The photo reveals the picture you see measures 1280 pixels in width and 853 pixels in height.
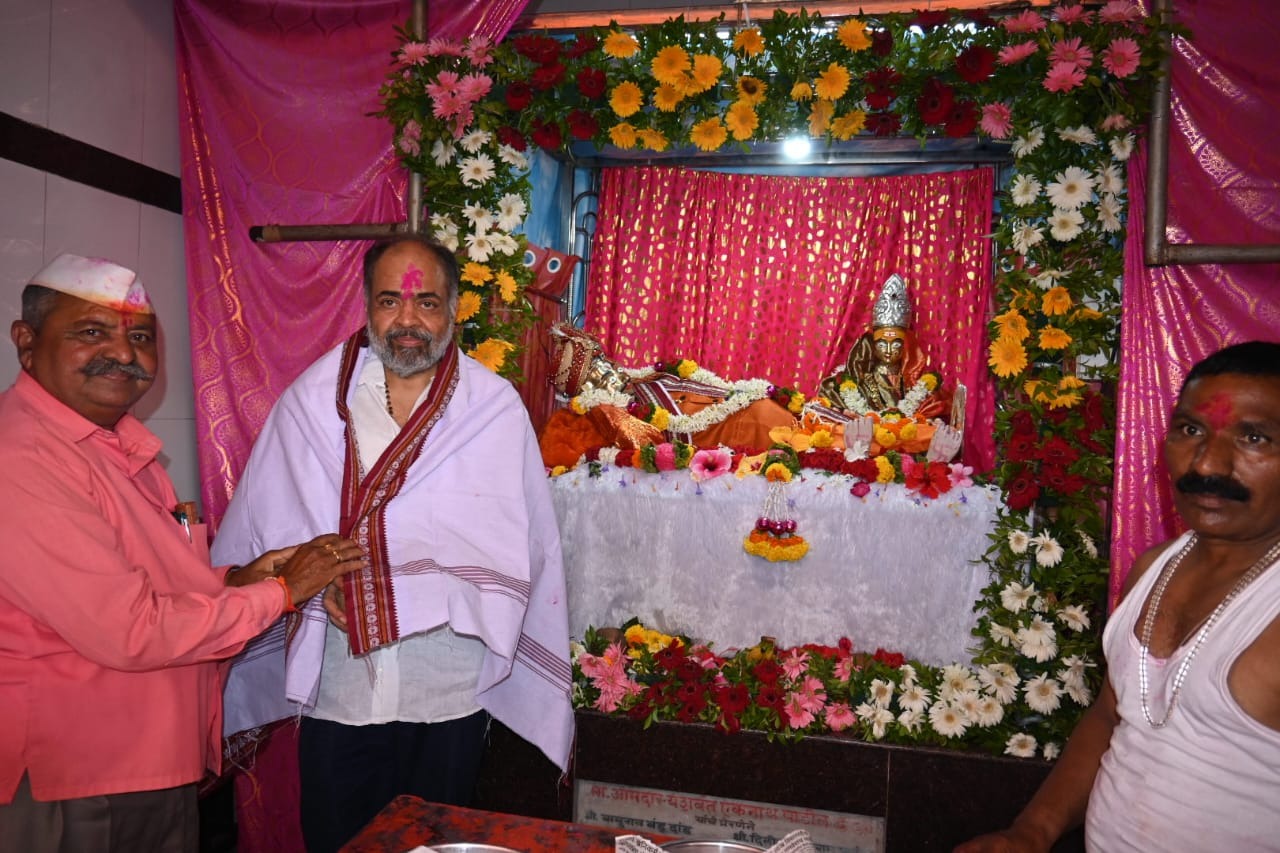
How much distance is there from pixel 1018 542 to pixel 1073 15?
213 centimetres

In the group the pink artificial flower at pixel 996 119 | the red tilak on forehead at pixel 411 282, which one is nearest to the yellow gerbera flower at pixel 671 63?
the pink artificial flower at pixel 996 119

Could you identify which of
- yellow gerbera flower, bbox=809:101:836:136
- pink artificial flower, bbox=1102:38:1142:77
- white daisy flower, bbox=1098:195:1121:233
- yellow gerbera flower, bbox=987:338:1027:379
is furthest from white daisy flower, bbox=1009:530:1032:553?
yellow gerbera flower, bbox=809:101:836:136

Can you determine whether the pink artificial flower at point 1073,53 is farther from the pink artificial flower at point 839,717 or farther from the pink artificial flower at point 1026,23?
the pink artificial flower at point 839,717

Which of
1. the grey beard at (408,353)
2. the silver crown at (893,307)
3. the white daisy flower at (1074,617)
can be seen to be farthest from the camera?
the silver crown at (893,307)

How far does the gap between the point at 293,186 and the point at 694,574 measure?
2646mm

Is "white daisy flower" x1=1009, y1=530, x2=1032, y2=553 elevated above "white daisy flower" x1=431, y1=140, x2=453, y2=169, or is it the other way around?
"white daisy flower" x1=431, y1=140, x2=453, y2=169

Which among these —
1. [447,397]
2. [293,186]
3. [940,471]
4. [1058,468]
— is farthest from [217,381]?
[1058,468]

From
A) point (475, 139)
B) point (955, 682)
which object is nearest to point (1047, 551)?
point (955, 682)

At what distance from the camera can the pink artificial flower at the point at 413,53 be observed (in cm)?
400

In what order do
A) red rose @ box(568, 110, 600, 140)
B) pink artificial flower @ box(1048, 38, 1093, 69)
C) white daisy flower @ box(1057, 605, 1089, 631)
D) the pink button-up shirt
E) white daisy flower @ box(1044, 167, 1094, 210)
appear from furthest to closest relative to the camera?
red rose @ box(568, 110, 600, 140)
white daisy flower @ box(1044, 167, 1094, 210)
white daisy flower @ box(1057, 605, 1089, 631)
pink artificial flower @ box(1048, 38, 1093, 69)
the pink button-up shirt

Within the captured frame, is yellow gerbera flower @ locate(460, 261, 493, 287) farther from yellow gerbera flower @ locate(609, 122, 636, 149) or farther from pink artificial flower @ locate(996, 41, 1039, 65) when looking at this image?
pink artificial flower @ locate(996, 41, 1039, 65)

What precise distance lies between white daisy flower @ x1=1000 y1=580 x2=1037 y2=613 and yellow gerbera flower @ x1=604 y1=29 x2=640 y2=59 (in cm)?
282

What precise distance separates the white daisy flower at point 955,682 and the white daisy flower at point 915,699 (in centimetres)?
7

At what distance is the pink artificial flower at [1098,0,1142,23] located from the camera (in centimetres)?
349
